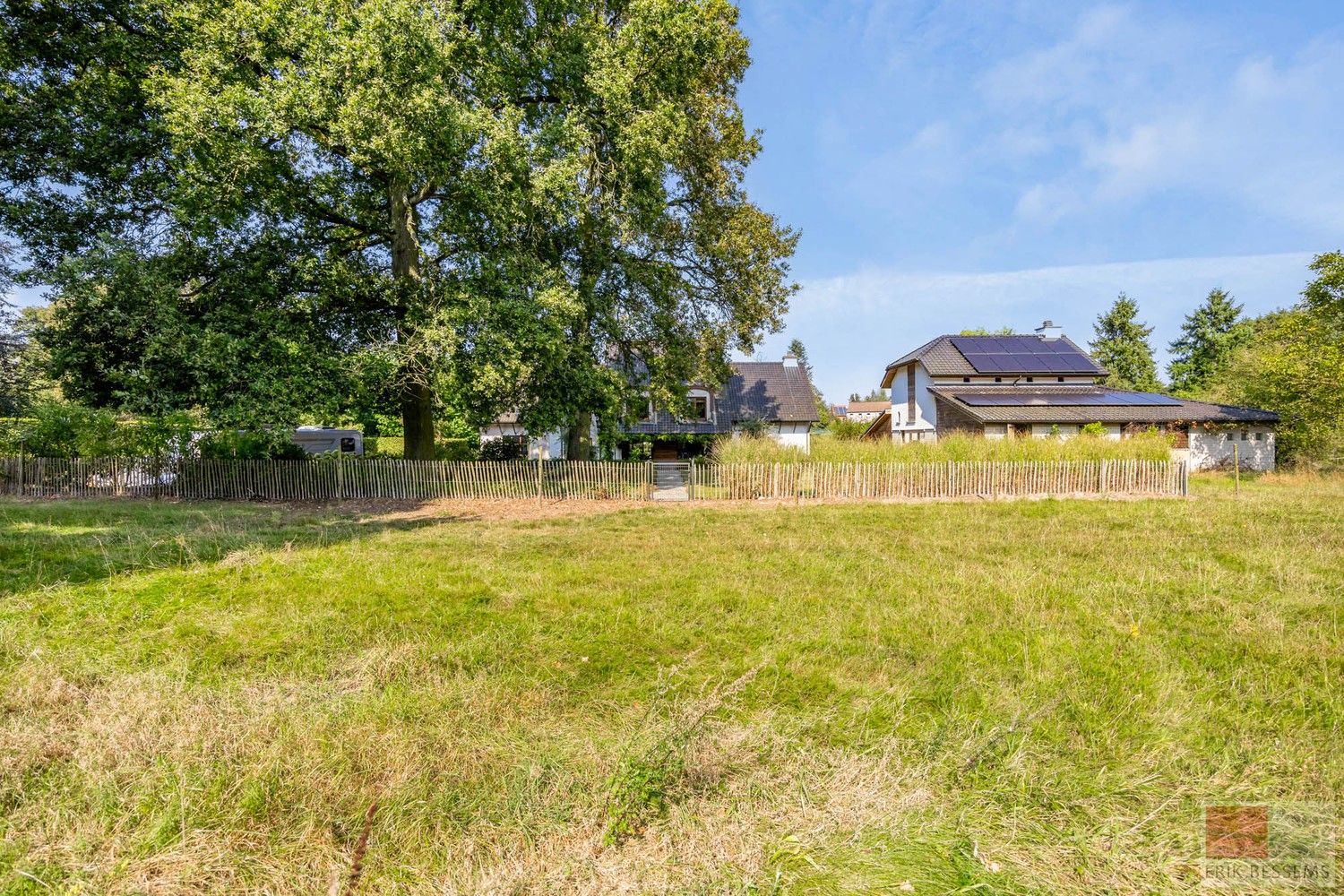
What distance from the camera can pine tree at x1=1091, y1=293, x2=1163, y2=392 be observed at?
145 ft

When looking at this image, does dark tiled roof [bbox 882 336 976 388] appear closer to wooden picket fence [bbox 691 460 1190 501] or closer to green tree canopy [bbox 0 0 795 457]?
wooden picket fence [bbox 691 460 1190 501]

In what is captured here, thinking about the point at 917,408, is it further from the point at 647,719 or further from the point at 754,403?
the point at 647,719

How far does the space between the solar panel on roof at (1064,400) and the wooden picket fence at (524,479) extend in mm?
8120

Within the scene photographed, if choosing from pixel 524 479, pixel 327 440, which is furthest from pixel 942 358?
pixel 327 440

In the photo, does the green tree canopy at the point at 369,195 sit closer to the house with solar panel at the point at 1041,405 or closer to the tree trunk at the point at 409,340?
the tree trunk at the point at 409,340

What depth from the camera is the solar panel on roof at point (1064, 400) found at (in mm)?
22172

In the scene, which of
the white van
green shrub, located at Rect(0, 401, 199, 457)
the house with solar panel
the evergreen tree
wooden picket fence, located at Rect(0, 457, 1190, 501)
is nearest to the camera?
green shrub, located at Rect(0, 401, 199, 457)

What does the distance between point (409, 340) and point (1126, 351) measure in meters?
55.7

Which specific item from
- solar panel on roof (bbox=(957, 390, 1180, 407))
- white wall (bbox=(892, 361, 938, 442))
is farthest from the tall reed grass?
white wall (bbox=(892, 361, 938, 442))

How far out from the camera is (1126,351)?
1769 inches

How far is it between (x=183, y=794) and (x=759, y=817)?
8.68ft

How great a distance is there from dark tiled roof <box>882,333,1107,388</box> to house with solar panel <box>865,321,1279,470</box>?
0.04m

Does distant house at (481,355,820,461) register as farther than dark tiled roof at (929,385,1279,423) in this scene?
Yes

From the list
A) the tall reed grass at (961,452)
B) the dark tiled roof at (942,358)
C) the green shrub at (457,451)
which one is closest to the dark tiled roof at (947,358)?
the dark tiled roof at (942,358)
